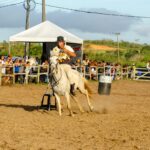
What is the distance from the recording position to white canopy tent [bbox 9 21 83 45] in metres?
25.2

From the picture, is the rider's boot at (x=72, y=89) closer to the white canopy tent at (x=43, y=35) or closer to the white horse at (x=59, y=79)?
the white horse at (x=59, y=79)

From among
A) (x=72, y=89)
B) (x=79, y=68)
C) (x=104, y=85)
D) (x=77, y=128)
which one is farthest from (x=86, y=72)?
(x=77, y=128)

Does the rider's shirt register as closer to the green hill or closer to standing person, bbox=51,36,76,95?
standing person, bbox=51,36,76,95

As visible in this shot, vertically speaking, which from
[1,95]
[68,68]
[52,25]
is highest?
[52,25]

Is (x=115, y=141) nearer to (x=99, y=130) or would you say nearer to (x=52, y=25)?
(x=99, y=130)

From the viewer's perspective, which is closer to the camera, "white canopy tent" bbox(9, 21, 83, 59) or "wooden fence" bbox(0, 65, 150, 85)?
"wooden fence" bbox(0, 65, 150, 85)

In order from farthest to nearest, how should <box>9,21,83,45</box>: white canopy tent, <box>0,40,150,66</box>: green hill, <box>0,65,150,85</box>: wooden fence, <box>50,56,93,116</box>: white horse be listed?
<box>0,40,150,66</box>: green hill, <box>9,21,83,45</box>: white canopy tent, <box>0,65,150,85</box>: wooden fence, <box>50,56,93,116</box>: white horse

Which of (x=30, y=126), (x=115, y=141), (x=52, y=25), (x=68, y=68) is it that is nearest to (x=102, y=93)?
(x=68, y=68)

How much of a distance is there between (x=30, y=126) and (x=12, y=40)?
A: 48.2ft

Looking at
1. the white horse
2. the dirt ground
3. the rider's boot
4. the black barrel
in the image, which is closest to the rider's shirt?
the white horse

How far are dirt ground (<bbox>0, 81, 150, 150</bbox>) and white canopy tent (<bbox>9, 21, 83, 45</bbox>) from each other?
9.24 metres

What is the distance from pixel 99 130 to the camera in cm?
1038

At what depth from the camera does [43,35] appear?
2542 cm

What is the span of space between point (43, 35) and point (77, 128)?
15.2 m
